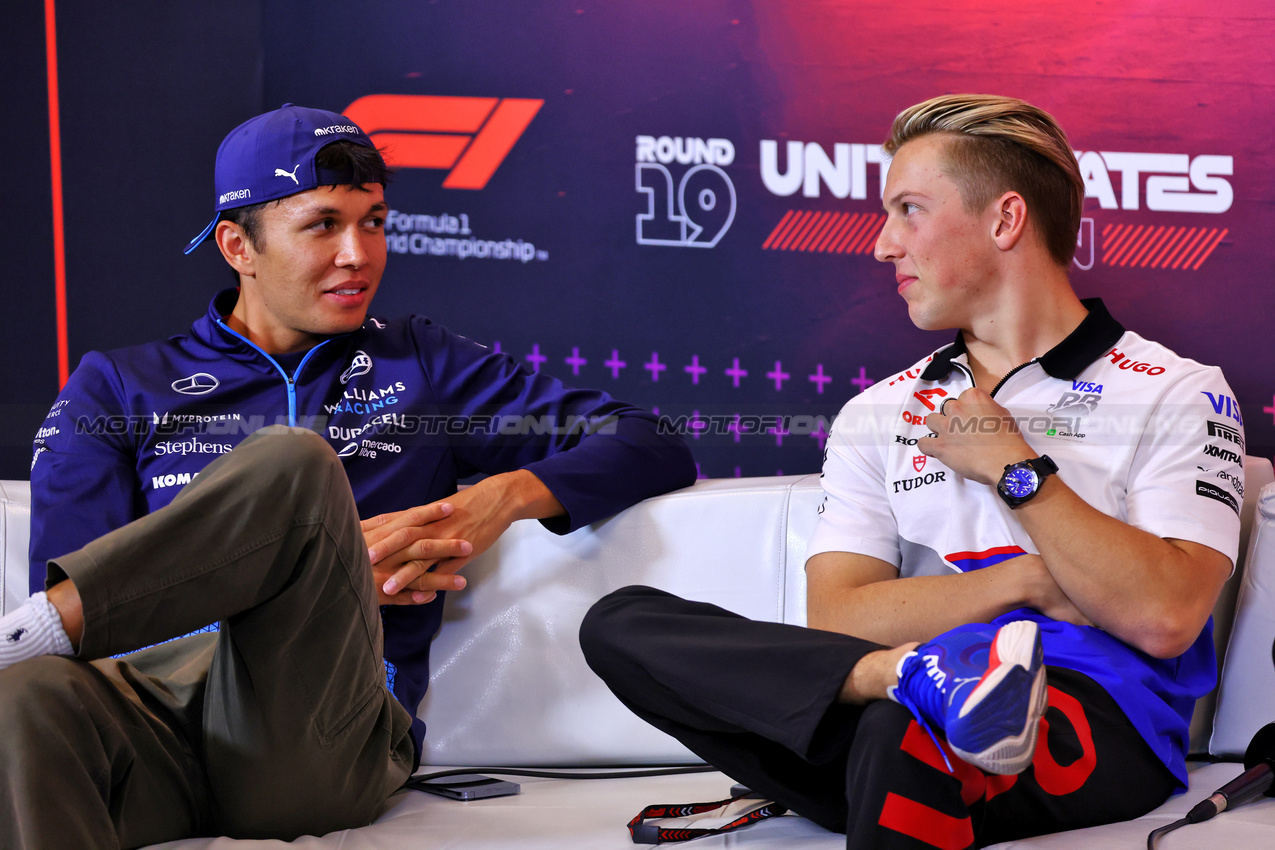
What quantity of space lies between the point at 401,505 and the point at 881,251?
0.83 m

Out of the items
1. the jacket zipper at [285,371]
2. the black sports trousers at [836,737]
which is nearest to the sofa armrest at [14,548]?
the jacket zipper at [285,371]

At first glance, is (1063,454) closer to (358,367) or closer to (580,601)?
(580,601)

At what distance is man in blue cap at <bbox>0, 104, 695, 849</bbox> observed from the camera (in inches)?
44.8

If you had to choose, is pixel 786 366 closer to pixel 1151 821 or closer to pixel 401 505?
pixel 401 505

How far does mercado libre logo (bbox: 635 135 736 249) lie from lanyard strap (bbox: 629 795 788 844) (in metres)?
1.64

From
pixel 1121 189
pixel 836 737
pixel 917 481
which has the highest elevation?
pixel 1121 189

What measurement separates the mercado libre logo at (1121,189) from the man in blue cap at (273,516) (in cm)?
110

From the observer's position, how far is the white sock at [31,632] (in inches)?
43.7

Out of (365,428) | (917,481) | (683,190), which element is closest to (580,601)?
(365,428)

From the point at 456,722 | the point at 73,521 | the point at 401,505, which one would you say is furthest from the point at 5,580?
the point at 456,722

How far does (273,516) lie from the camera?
1.20 meters

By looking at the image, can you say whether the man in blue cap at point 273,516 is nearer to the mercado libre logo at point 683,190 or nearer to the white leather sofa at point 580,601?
the white leather sofa at point 580,601

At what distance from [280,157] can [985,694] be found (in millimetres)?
1370

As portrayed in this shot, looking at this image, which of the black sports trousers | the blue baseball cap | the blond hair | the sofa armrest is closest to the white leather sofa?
the sofa armrest
